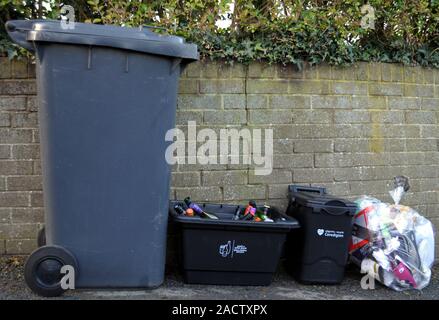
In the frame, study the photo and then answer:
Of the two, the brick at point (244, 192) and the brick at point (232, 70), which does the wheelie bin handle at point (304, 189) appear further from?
the brick at point (232, 70)

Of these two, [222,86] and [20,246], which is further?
[222,86]

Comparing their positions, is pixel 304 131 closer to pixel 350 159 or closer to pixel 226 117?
pixel 350 159

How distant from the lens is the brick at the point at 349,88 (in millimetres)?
4693

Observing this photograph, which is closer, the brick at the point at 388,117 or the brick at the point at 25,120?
the brick at the point at 25,120

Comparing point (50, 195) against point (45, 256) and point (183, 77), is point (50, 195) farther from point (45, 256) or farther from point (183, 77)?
point (183, 77)

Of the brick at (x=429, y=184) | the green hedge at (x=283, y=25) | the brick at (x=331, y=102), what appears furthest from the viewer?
the brick at (x=429, y=184)

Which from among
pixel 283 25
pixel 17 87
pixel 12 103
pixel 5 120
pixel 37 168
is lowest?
pixel 37 168

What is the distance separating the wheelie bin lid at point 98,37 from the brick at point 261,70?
1.07m

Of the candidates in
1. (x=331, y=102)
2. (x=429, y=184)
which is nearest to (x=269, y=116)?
(x=331, y=102)

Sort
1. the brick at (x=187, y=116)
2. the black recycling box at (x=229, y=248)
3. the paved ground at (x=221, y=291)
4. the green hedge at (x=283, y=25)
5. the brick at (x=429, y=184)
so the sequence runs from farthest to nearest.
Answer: the brick at (x=429, y=184) → the brick at (x=187, y=116) → the green hedge at (x=283, y=25) → the black recycling box at (x=229, y=248) → the paved ground at (x=221, y=291)

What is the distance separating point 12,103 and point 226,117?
6.21ft

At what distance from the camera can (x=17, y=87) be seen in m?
4.13

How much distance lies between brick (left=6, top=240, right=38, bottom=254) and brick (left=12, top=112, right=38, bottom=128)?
1011mm

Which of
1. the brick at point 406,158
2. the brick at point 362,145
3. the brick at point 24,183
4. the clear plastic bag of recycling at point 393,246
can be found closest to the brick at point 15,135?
the brick at point 24,183
